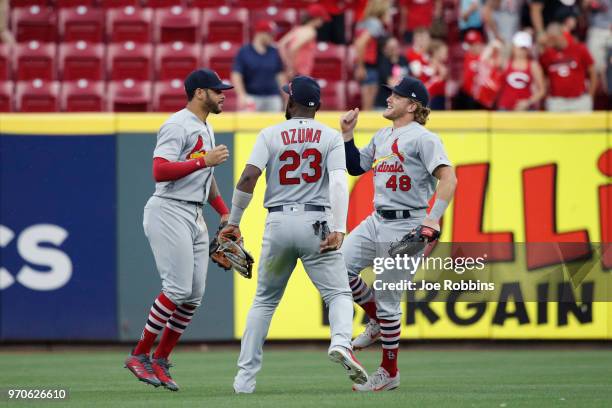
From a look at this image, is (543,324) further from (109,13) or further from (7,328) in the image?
(109,13)

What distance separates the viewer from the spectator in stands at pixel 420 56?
13875 millimetres

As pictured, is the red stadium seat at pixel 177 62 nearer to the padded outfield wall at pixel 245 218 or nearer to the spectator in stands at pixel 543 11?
the padded outfield wall at pixel 245 218

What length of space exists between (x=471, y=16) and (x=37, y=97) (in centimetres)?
530

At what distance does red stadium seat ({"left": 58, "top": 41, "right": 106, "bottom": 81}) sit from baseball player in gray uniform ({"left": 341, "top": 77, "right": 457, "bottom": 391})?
701cm

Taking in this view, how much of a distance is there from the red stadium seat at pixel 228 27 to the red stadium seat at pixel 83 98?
1746 mm

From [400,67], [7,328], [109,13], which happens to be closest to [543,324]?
[400,67]

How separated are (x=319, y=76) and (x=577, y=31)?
3370 millimetres

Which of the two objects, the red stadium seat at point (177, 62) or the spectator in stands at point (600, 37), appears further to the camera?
the red stadium seat at point (177, 62)

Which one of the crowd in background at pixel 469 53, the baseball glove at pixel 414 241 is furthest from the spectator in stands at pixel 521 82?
the baseball glove at pixel 414 241

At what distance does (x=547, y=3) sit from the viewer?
1494 cm

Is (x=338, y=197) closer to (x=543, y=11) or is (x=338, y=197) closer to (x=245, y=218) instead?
(x=245, y=218)

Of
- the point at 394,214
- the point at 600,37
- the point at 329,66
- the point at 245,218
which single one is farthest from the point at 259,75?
the point at 394,214

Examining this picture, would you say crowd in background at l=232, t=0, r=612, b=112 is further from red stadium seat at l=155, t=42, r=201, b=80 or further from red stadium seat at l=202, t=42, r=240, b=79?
red stadium seat at l=155, t=42, r=201, b=80

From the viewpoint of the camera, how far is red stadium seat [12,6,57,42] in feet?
50.1
